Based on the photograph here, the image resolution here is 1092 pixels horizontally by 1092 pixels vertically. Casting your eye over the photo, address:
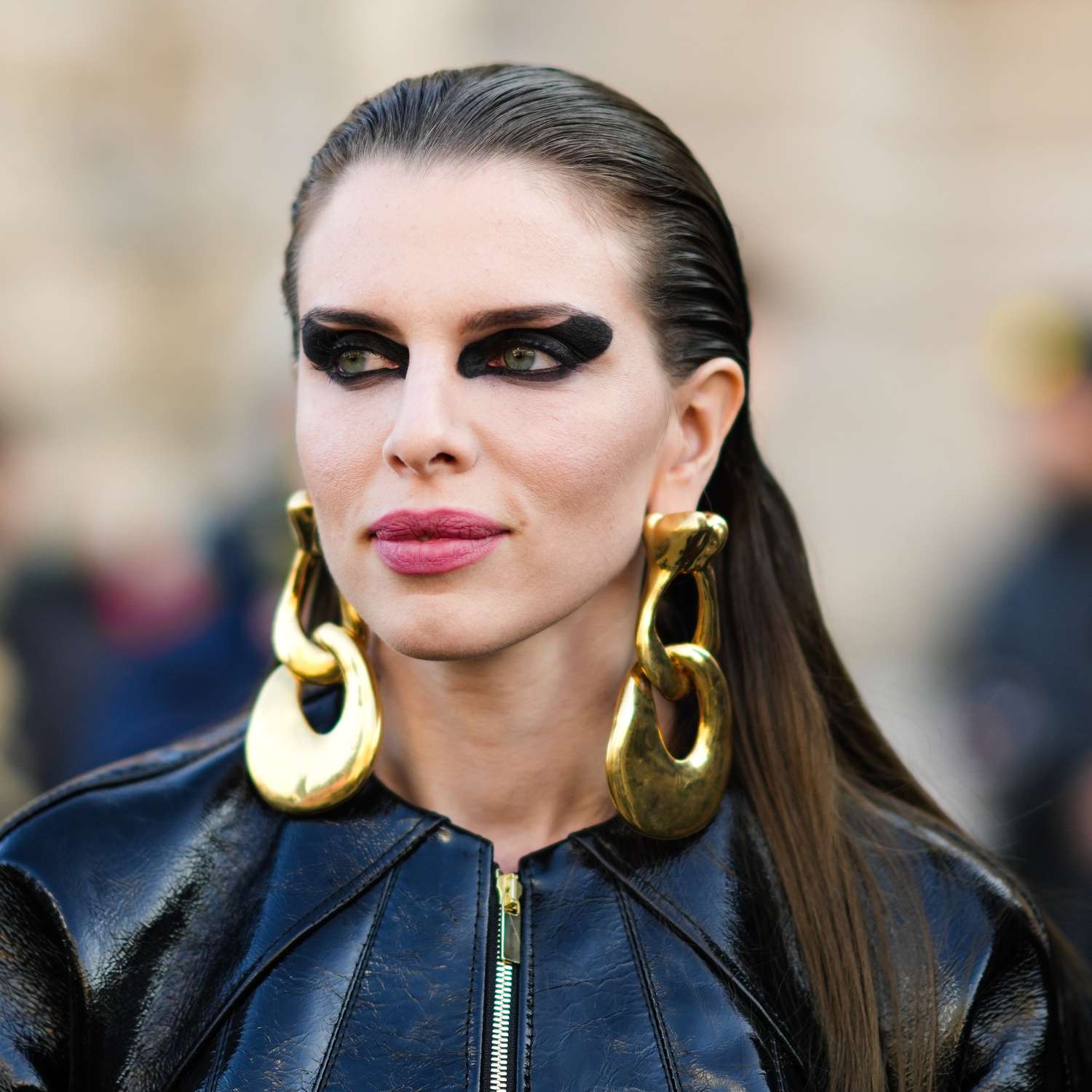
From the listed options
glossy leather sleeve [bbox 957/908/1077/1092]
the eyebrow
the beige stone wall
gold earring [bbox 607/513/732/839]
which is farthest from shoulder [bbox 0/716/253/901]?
the beige stone wall

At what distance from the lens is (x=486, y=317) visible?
2121 mm

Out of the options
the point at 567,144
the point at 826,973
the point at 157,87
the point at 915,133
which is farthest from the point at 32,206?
the point at 826,973

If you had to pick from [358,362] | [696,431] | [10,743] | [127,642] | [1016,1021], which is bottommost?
[10,743]

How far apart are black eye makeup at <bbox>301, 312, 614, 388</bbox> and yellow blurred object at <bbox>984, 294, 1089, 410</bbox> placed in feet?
9.52

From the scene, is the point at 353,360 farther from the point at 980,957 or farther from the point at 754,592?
the point at 980,957

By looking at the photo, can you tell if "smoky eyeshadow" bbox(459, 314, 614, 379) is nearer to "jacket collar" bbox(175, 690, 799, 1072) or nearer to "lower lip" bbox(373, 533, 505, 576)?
"lower lip" bbox(373, 533, 505, 576)

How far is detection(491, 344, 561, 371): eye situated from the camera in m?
2.17

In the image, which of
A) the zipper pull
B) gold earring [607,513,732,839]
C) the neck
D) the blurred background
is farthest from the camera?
the blurred background

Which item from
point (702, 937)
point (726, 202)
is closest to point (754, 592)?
point (702, 937)

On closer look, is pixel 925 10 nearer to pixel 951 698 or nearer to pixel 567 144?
pixel 951 698

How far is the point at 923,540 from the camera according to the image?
27.4 feet

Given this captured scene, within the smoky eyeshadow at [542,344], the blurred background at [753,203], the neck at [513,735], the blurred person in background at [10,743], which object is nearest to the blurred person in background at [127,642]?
the blurred person in background at [10,743]

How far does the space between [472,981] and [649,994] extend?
0.84 feet

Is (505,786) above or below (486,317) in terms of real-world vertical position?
below
